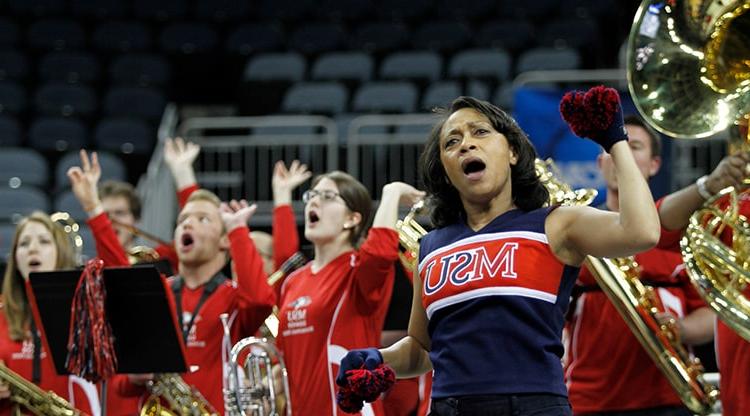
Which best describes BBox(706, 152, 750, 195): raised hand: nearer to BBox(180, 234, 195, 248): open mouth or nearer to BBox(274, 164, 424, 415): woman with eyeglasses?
BBox(274, 164, 424, 415): woman with eyeglasses

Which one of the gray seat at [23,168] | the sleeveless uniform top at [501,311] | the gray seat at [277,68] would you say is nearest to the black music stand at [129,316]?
the sleeveless uniform top at [501,311]

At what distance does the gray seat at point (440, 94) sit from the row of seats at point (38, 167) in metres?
2.48

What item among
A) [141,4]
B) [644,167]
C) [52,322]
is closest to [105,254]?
[52,322]

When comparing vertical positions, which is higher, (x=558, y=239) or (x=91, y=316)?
(x=558, y=239)

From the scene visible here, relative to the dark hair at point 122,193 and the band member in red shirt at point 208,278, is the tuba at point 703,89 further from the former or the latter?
the dark hair at point 122,193

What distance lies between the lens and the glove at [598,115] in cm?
321

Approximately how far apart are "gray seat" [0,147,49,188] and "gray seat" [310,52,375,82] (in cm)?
256

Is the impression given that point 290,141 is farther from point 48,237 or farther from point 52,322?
point 52,322

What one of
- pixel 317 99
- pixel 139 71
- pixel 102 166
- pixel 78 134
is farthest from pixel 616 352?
pixel 139 71

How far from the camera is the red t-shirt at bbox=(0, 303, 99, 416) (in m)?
5.68

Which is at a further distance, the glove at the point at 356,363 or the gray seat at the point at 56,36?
the gray seat at the point at 56,36

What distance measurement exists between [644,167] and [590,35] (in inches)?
251

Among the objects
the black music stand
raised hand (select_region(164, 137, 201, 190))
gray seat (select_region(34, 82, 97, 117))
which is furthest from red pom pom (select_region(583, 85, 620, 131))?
gray seat (select_region(34, 82, 97, 117))

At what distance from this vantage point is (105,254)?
19.0ft
